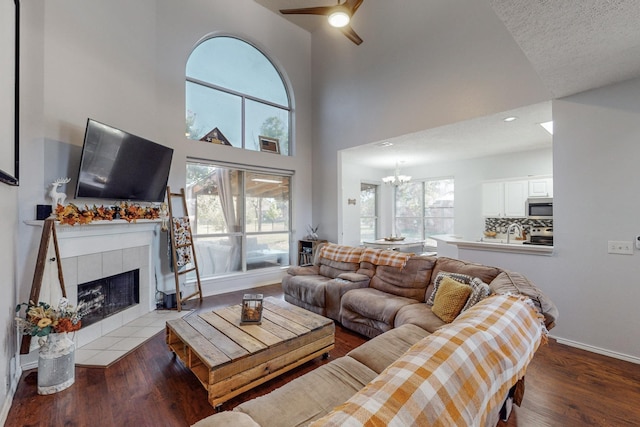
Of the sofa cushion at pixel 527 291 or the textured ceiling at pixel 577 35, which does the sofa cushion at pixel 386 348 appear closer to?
the sofa cushion at pixel 527 291

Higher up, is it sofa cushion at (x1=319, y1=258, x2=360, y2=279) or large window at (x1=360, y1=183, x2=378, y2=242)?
large window at (x1=360, y1=183, x2=378, y2=242)

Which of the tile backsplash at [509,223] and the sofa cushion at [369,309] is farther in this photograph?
the tile backsplash at [509,223]

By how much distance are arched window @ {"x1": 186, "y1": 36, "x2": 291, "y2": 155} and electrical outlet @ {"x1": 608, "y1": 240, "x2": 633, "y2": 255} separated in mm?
4958

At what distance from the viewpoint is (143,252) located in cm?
372

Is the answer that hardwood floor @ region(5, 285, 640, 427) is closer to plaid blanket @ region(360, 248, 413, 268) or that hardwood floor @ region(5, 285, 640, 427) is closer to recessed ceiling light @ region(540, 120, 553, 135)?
plaid blanket @ region(360, 248, 413, 268)

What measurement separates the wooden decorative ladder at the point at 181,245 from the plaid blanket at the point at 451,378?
365 centimetres

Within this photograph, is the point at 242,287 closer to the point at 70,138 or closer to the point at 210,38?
the point at 70,138

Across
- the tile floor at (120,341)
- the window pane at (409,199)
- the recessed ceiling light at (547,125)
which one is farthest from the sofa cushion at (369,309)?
the window pane at (409,199)

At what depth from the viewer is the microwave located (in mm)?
4742

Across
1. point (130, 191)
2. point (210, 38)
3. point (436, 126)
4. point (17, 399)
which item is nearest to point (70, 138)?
point (130, 191)

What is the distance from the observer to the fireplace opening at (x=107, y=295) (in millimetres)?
2963

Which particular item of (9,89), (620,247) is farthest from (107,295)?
(620,247)

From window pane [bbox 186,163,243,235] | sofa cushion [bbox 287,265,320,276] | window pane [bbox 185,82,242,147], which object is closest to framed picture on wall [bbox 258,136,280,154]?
window pane [bbox 185,82,242,147]

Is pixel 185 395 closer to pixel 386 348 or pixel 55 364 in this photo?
pixel 55 364
